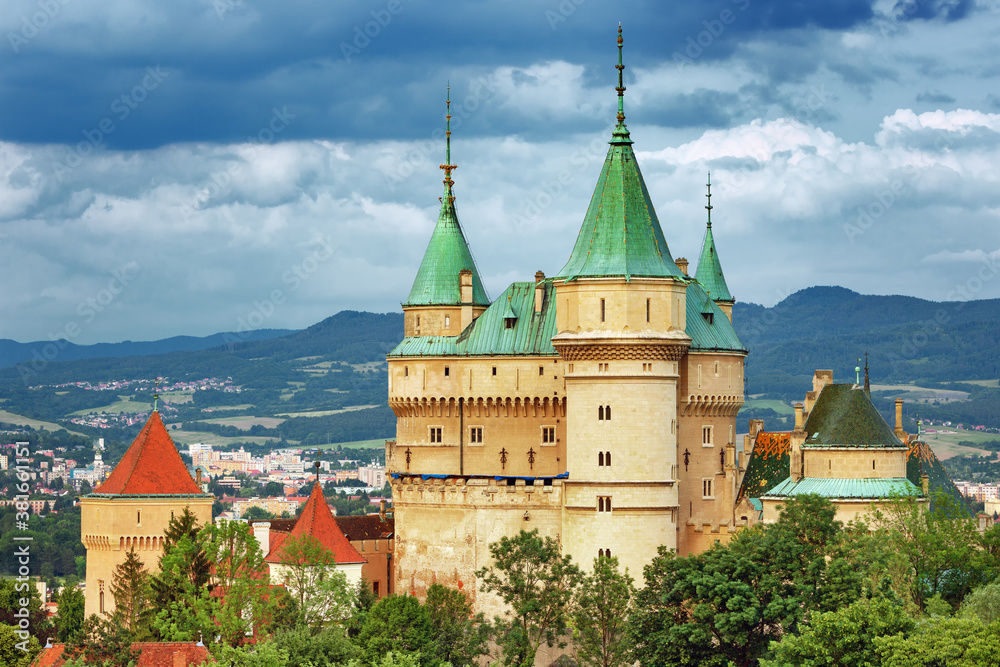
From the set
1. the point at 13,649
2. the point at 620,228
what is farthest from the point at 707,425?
the point at 13,649

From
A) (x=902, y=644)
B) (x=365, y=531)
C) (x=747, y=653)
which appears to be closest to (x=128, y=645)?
(x=365, y=531)

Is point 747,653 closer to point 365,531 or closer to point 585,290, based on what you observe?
point 585,290

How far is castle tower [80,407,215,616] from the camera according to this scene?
85.6 m

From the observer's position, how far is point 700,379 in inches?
3386

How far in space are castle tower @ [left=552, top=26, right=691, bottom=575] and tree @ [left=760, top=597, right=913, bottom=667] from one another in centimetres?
1442

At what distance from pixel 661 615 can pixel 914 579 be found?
11306mm

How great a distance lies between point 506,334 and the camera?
287 feet

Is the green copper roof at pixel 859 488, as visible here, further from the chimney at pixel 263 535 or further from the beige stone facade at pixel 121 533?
the beige stone facade at pixel 121 533

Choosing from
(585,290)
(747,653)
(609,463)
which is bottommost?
(747,653)

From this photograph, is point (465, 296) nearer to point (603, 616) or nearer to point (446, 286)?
point (446, 286)

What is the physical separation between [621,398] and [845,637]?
19.0 metres

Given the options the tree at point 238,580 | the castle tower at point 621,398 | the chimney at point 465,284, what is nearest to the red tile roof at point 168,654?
the tree at point 238,580

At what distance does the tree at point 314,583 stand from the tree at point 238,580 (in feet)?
4.34

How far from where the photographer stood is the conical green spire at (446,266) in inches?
3543
